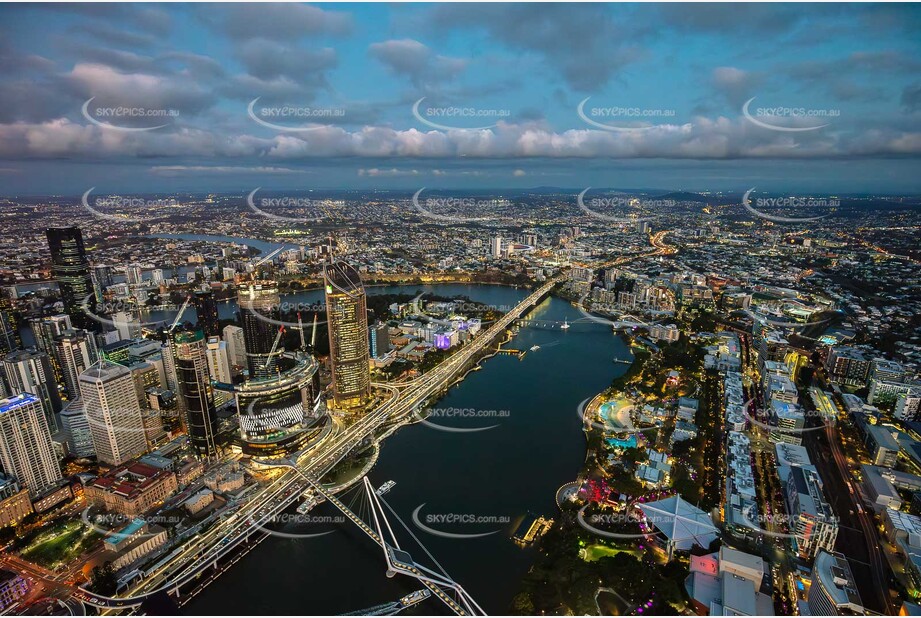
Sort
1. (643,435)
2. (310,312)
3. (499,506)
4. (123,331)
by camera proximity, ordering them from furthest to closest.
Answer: (310,312) → (123,331) → (643,435) → (499,506)

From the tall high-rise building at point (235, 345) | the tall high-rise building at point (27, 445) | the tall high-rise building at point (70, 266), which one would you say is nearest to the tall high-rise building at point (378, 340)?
the tall high-rise building at point (235, 345)

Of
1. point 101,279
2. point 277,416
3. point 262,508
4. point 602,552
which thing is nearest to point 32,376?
point 277,416

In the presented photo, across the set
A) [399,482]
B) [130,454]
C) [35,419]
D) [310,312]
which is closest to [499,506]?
[399,482]

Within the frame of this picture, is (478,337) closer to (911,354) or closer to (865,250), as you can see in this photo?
(911,354)

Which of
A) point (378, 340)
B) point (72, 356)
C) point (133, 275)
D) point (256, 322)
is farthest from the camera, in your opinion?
point (133, 275)

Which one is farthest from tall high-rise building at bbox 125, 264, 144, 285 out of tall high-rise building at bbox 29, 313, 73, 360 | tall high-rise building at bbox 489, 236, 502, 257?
tall high-rise building at bbox 489, 236, 502, 257

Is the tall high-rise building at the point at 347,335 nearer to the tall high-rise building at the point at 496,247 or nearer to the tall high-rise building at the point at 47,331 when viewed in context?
the tall high-rise building at the point at 47,331

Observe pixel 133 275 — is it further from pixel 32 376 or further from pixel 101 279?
pixel 32 376
